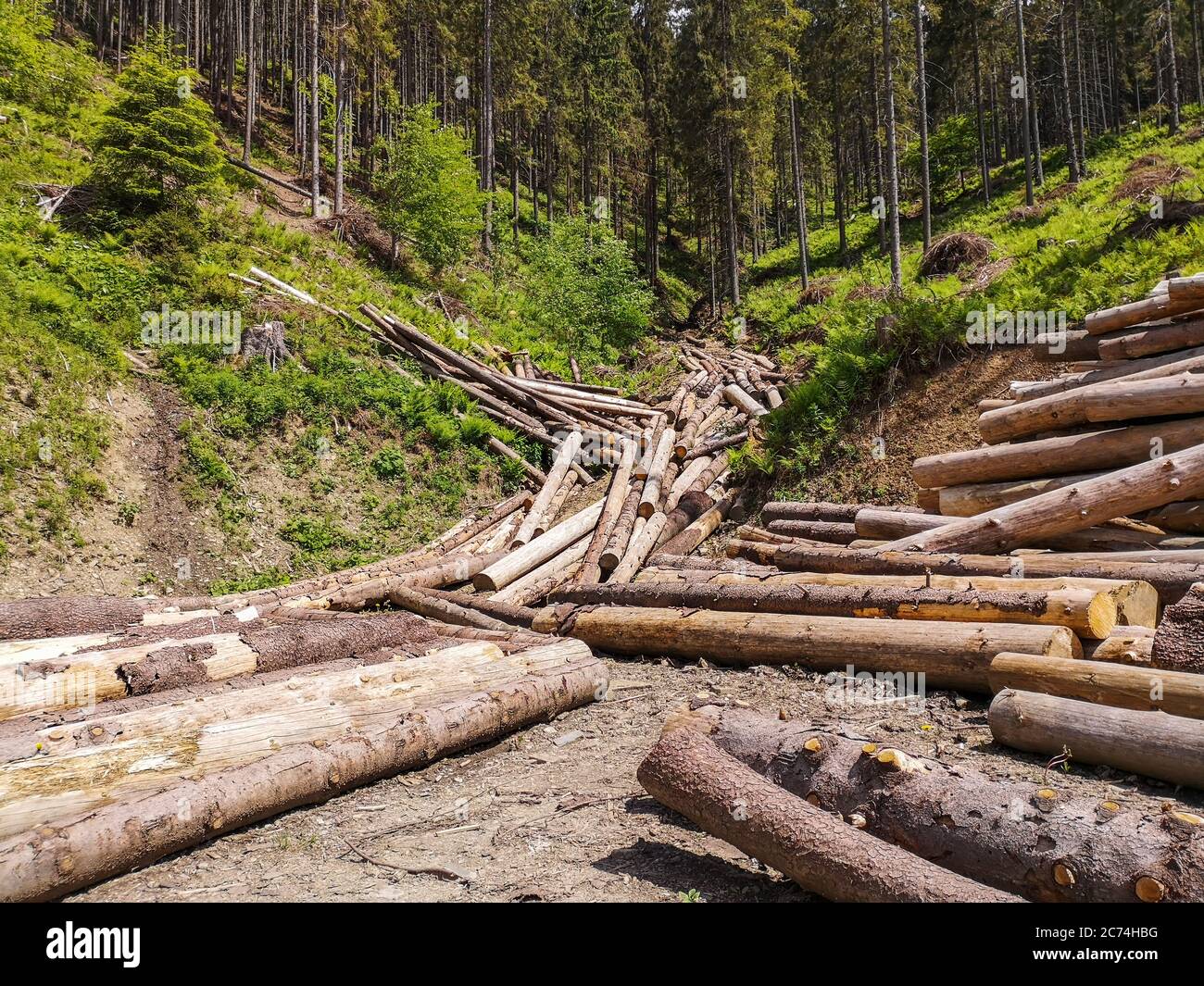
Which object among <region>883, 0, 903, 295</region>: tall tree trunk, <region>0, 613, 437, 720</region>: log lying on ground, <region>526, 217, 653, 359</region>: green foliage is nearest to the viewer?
<region>0, 613, 437, 720</region>: log lying on ground

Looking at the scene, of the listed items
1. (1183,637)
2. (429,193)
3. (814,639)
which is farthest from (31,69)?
(1183,637)

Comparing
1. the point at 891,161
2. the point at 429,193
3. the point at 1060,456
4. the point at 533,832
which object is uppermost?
the point at 429,193

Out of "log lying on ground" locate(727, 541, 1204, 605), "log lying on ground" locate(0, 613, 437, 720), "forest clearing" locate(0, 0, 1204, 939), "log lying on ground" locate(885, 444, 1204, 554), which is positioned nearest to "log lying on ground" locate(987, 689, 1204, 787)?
"forest clearing" locate(0, 0, 1204, 939)

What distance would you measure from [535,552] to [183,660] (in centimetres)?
584

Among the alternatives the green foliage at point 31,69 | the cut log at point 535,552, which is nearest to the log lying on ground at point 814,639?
the cut log at point 535,552

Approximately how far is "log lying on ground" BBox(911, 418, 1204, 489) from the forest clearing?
5 cm

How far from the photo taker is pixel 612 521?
1228 cm

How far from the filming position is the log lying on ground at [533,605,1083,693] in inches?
228

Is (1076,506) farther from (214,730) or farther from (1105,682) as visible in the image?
(214,730)

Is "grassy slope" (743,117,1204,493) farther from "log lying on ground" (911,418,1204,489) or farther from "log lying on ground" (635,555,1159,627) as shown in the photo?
"log lying on ground" (635,555,1159,627)

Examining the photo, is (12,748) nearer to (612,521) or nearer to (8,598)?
(8,598)

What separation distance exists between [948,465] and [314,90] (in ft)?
82.5

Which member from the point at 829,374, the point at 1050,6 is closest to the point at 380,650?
the point at 829,374

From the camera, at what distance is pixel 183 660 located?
6637 mm
